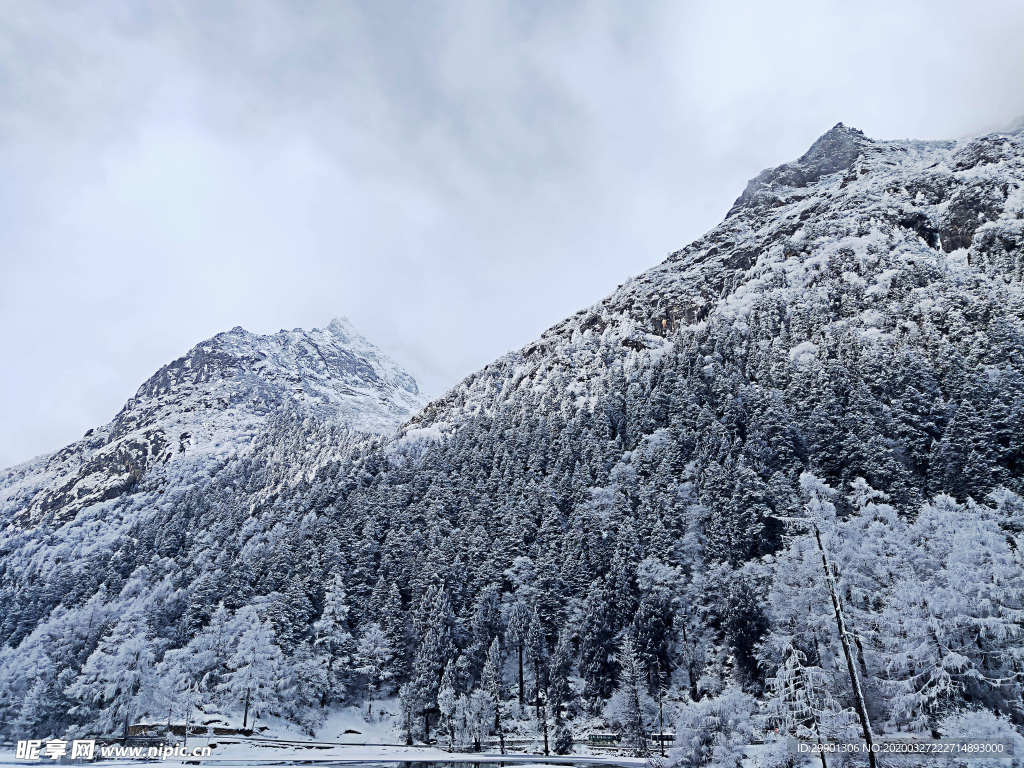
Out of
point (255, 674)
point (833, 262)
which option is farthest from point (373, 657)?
point (833, 262)

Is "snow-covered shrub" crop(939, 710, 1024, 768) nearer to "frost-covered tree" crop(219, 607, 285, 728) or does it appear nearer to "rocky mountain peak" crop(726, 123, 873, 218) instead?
"frost-covered tree" crop(219, 607, 285, 728)

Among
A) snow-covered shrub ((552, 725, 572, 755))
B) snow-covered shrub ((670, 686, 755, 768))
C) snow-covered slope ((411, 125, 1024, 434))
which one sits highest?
snow-covered slope ((411, 125, 1024, 434))

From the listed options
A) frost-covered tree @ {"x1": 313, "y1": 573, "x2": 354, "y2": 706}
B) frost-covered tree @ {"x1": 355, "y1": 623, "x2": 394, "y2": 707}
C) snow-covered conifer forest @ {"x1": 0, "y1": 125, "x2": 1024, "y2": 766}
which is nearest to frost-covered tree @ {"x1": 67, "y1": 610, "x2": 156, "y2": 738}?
snow-covered conifer forest @ {"x1": 0, "y1": 125, "x2": 1024, "y2": 766}

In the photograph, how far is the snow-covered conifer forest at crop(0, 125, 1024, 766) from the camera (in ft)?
125

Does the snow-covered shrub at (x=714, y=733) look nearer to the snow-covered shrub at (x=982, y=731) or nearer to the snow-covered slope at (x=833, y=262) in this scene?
the snow-covered shrub at (x=982, y=731)

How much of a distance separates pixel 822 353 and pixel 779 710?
80.5 m

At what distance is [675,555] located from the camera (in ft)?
233

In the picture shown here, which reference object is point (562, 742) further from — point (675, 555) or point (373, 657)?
point (373, 657)

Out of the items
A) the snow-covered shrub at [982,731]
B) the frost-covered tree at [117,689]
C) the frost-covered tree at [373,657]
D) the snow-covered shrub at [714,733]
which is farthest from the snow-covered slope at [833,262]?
the frost-covered tree at [117,689]

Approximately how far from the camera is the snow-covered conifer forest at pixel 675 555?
125ft

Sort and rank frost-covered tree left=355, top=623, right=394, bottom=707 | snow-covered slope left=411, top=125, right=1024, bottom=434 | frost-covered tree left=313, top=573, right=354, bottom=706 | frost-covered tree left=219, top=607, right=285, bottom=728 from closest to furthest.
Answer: frost-covered tree left=219, top=607, right=285, bottom=728 → frost-covered tree left=313, top=573, right=354, bottom=706 → frost-covered tree left=355, top=623, right=394, bottom=707 → snow-covered slope left=411, top=125, right=1024, bottom=434

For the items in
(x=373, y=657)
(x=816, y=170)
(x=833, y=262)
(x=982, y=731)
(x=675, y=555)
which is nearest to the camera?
(x=982, y=731)

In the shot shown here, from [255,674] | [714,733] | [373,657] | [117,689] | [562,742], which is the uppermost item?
[373,657]

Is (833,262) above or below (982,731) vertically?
above
